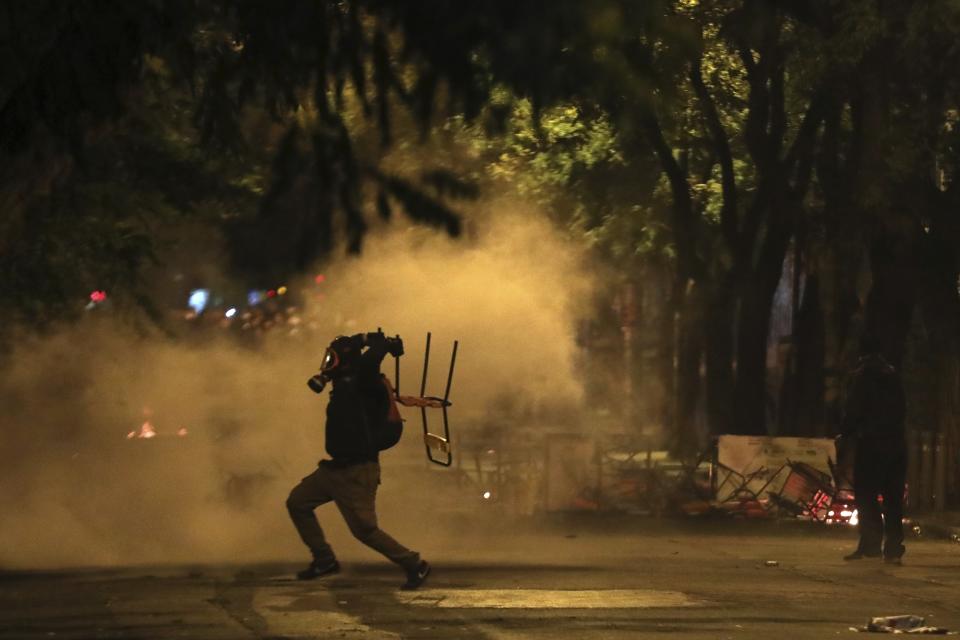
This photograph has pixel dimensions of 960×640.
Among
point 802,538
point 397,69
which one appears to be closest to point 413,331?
point 802,538

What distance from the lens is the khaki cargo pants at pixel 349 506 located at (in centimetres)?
1144

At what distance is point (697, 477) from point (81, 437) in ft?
22.3

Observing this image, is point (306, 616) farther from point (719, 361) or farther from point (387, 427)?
point (719, 361)

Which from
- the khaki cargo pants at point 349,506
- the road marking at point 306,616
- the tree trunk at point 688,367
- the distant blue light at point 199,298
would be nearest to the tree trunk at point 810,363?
the tree trunk at point 688,367

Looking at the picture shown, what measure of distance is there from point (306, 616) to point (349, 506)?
4.69 feet

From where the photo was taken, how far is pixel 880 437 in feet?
45.1

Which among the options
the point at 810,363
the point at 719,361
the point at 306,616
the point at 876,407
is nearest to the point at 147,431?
the point at 876,407

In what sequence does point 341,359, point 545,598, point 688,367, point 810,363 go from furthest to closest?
point 688,367 → point 810,363 → point 341,359 → point 545,598

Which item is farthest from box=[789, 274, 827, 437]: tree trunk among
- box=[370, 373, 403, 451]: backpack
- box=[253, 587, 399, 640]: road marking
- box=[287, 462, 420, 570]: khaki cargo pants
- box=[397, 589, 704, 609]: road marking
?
Answer: box=[253, 587, 399, 640]: road marking

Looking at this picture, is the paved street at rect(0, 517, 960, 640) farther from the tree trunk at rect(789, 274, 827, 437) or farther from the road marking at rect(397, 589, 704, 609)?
the tree trunk at rect(789, 274, 827, 437)

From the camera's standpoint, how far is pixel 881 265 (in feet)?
72.1

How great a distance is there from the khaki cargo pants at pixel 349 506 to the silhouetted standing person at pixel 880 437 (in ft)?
13.3

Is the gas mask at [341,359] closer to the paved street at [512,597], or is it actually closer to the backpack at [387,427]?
the backpack at [387,427]

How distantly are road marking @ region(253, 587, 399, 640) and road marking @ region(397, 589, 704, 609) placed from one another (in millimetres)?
555
